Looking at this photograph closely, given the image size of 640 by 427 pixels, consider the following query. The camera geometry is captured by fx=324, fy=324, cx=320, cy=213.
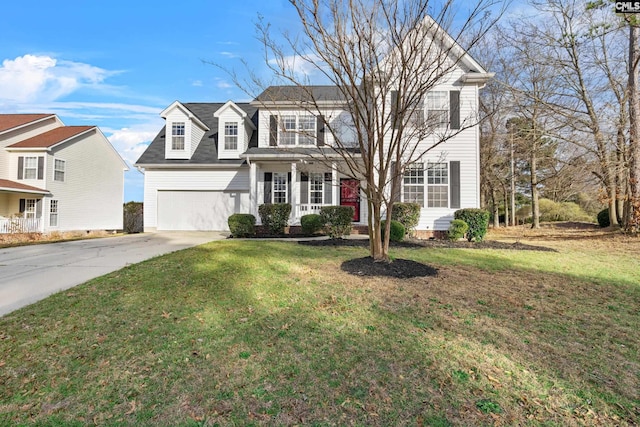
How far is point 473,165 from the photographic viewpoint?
13.0m

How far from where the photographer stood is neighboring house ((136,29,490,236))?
42.7 ft

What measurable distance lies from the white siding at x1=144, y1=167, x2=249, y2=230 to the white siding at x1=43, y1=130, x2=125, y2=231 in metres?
6.71

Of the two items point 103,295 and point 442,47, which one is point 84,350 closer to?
point 103,295

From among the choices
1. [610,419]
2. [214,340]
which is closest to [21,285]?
[214,340]

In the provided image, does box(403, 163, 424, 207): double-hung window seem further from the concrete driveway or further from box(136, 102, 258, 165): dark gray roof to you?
the concrete driveway

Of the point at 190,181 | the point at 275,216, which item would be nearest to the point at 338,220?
the point at 275,216

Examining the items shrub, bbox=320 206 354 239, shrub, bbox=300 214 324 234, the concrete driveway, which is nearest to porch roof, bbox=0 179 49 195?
the concrete driveway

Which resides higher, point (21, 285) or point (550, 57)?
point (550, 57)

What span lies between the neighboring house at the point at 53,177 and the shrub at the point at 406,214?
17930mm

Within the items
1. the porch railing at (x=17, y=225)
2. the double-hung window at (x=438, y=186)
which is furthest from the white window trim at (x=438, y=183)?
the porch railing at (x=17, y=225)

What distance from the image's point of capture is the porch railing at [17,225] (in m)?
15.5

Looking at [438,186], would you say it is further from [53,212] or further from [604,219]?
[53,212]

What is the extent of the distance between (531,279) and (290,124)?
463 inches

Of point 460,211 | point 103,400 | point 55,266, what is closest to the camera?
point 103,400
